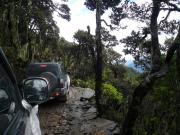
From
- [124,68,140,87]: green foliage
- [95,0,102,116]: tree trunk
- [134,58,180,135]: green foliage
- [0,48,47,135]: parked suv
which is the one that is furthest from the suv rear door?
[124,68,140,87]: green foliage

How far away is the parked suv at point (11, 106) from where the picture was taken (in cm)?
238

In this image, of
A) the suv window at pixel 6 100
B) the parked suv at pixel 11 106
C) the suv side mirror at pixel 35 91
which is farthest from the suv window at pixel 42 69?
the suv window at pixel 6 100

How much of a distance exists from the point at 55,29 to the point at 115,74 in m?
9.52

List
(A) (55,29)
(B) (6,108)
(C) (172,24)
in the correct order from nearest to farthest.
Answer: (B) (6,108)
(C) (172,24)
(A) (55,29)

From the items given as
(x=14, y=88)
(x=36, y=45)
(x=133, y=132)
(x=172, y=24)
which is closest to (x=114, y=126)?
(x=133, y=132)

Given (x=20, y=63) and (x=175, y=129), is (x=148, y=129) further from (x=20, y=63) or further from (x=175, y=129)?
(x=20, y=63)

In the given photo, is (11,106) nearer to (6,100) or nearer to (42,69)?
(6,100)

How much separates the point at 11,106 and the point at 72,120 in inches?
507

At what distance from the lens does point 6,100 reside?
9.16 feet

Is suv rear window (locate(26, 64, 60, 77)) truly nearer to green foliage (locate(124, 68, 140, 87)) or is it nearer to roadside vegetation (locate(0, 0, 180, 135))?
roadside vegetation (locate(0, 0, 180, 135))

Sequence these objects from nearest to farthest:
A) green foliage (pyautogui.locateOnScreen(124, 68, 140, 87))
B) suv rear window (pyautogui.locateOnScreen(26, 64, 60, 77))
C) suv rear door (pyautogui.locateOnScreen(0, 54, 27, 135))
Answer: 1. suv rear door (pyautogui.locateOnScreen(0, 54, 27, 135))
2. suv rear window (pyautogui.locateOnScreen(26, 64, 60, 77))
3. green foliage (pyautogui.locateOnScreen(124, 68, 140, 87))

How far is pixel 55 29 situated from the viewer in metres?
32.8

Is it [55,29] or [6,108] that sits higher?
[55,29]

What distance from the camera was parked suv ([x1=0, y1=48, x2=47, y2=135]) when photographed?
2.38 meters
